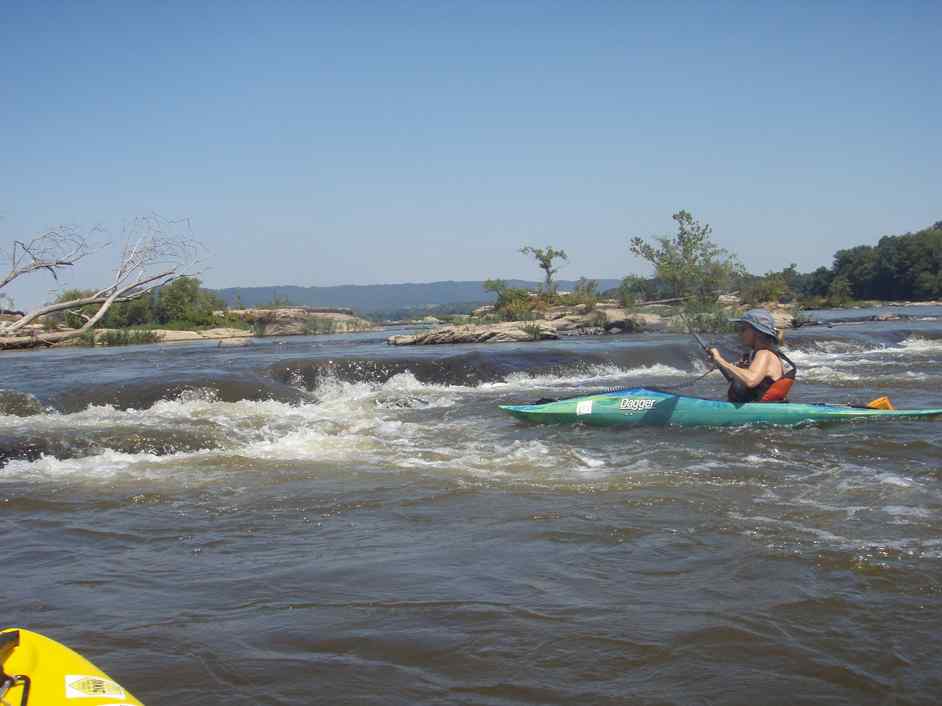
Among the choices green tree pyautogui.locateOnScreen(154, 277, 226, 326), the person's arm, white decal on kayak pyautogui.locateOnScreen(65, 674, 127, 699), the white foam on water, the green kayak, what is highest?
green tree pyautogui.locateOnScreen(154, 277, 226, 326)

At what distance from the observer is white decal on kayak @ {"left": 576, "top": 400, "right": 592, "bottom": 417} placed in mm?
8602

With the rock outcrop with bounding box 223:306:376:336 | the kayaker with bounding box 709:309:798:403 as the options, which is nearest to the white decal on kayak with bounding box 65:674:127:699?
the kayaker with bounding box 709:309:798:403

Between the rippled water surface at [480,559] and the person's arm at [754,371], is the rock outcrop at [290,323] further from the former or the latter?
the person's arm at [754,371]

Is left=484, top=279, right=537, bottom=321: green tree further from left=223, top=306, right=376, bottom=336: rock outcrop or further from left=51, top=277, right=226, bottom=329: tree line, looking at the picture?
left=51, top=277, right=226, bottom=329: tree line

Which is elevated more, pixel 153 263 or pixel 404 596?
pixel 153 263

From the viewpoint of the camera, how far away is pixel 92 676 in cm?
195

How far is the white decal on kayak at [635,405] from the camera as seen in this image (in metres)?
8.39

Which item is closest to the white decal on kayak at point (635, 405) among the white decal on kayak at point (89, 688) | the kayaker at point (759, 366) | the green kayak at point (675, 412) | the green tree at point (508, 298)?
the green kayak at point (675, 412)

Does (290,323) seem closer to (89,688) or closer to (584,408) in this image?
(584,408)

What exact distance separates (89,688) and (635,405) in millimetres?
7034

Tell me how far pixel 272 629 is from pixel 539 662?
41.4 inches

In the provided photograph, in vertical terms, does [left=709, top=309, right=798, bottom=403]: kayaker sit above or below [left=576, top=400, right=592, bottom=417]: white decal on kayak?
above

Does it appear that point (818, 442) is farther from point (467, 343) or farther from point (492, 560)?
point (467, 343)

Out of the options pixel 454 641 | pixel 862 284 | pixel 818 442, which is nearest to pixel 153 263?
pixel 454 641
